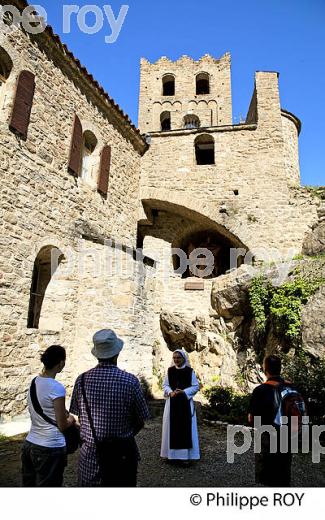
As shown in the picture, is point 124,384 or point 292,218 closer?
point 124,384

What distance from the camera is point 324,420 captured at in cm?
590

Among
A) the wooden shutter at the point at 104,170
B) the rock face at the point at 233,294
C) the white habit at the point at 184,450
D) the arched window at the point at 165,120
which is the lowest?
the white habit at the point at 184,450

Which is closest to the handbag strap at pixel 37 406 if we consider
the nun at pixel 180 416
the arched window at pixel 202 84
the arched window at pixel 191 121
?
the nun at pixel 180 416

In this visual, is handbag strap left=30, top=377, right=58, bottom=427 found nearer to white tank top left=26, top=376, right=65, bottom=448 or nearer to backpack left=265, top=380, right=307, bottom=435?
white tank top left=26, top=376, right=65, bottom=448

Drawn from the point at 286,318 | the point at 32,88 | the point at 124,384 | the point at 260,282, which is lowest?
the point at 124,384

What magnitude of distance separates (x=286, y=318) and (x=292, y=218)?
3.80 meters

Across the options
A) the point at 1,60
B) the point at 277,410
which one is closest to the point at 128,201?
the point at 1,60

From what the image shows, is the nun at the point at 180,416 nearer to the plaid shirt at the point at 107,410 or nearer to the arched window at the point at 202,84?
the plaid shirt at the point at 107,410

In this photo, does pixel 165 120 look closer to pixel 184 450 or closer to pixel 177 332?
pixel 177 332

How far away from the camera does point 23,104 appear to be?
7297 millimetres

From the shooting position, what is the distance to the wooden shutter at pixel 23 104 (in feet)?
23.1

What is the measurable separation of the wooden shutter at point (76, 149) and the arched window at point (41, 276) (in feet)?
7.69

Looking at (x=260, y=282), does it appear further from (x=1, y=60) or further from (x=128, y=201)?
(x=1, y=60)

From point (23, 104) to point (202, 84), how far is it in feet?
69.0
